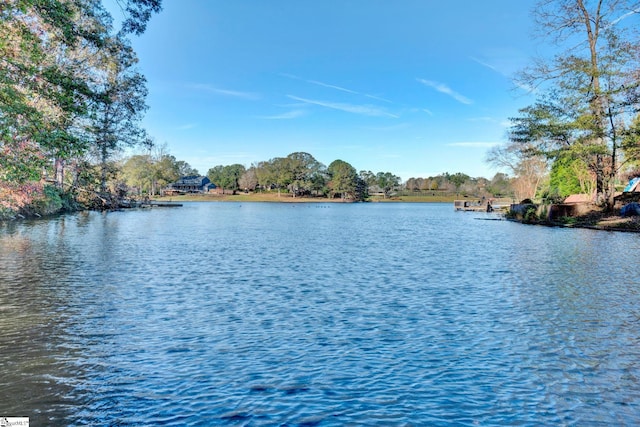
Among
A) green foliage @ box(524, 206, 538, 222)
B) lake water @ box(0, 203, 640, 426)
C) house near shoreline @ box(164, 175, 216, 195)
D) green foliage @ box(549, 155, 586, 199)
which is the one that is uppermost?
house near shoreline @ box(164, 175, 216, 195)

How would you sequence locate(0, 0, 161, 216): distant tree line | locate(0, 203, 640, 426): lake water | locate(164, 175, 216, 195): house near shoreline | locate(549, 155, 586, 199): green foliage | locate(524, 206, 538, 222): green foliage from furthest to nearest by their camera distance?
locate(164, 175, 216, 195): house near shoreline, locate(549, 155, 586, 199): green foliage, locate(524, 206, 538, 222): green foliage, locate(0, 0, 161, 216): distant tree line, locate(0, 203, 640, 426): lake water

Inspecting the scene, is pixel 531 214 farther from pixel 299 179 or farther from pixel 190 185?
pixel 190 185

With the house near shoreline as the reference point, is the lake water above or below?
below

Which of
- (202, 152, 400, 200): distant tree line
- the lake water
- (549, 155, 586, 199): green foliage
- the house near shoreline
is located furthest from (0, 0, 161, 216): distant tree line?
the house near shoreline

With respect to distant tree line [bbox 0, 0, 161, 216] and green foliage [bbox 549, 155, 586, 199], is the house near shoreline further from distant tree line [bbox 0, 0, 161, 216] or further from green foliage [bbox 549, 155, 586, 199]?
distant tree line [bbox 0, 0, 161, 216]

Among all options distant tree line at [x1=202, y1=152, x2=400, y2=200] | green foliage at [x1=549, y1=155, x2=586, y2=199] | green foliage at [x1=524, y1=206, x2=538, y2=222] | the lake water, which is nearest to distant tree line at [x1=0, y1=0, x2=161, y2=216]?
the lake water

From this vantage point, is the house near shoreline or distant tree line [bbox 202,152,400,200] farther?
the house near shoreline

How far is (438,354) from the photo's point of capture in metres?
7.56

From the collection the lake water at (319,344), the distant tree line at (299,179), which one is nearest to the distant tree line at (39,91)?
the lake water at (319,344)

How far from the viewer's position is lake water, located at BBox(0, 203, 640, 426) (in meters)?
5.60

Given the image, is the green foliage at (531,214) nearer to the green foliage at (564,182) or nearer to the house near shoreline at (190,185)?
the green foliage at (564,182)

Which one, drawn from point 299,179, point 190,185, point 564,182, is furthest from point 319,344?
point 190,185

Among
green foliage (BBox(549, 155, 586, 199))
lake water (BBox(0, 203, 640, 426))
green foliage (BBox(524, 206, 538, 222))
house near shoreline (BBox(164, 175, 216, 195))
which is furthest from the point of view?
house near shoreline (BBox(164, 175, 216, 195))

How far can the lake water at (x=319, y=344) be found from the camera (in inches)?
220
